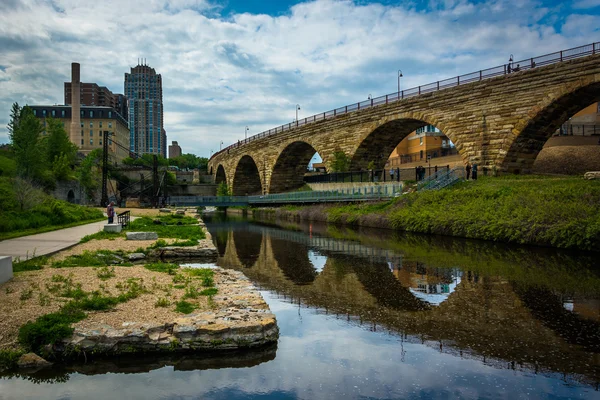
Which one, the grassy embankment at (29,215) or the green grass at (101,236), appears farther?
the grassy embankment at (29,215)

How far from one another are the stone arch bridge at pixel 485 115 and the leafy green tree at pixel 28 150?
2551 centimetres

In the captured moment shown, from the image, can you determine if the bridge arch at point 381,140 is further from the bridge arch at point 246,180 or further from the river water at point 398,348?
the bridge arch at point 246,180

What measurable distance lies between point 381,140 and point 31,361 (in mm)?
37614

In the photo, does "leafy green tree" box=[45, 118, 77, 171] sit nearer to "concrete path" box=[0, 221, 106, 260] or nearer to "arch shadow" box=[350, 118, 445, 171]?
"arch shadow" box=[350, 118, 445, 171]

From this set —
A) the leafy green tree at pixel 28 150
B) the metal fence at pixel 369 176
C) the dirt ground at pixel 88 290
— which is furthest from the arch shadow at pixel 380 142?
the dirt ground at pixel 88 290

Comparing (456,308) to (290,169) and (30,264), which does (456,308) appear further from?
(290,169)

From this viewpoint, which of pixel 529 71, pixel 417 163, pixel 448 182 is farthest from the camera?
pixel 417 163

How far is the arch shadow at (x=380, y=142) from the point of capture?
3791 centimetres

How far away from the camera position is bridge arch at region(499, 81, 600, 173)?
24.5m

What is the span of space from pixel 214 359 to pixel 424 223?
1921cm

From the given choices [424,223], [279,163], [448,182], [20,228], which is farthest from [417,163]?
[20,228]

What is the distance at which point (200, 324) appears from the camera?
6395 mm

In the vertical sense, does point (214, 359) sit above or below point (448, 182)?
below

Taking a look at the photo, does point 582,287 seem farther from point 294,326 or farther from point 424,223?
point 424,223
